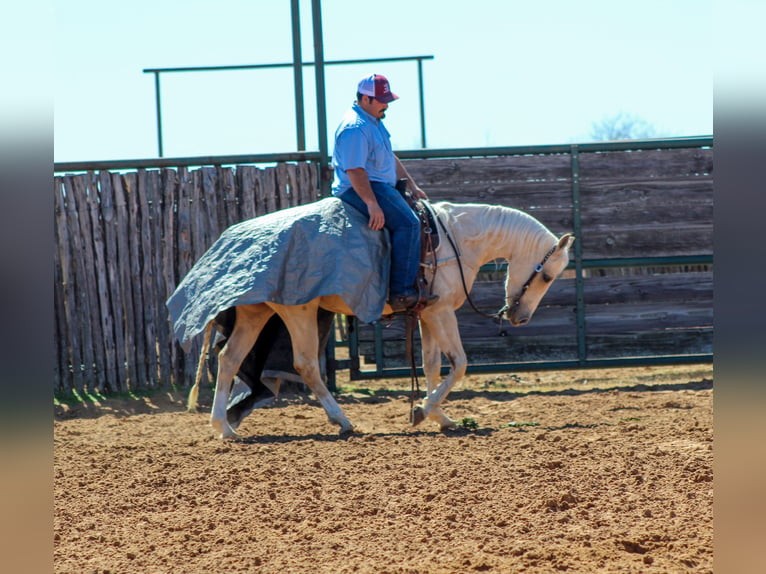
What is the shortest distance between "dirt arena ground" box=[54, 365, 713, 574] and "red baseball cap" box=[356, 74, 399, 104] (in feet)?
8.33

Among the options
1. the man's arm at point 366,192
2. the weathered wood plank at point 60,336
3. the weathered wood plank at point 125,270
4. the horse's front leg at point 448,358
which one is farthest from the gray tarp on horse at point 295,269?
the weathered wood plank at point 60,336

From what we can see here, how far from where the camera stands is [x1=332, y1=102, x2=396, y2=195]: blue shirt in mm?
5859

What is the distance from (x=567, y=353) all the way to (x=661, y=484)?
534 cm

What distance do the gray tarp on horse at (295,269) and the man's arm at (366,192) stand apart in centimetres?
10

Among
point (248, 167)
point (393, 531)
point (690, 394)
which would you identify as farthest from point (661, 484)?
point (248, 167)

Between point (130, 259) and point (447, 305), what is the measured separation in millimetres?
4031

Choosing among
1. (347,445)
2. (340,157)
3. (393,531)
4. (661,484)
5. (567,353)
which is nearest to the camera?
(393,531)

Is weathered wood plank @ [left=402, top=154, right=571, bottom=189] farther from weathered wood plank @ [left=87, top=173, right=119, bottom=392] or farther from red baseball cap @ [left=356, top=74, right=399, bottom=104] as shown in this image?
weathered wood plank @ [left=87, top=173, right=119, bottom=392]

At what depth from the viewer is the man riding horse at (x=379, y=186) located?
5895mm

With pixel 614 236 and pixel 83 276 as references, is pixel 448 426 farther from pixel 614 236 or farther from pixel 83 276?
pixel 83 276

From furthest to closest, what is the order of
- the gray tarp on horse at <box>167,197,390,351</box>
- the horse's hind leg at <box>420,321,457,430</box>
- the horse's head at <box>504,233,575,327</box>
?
1. the horse's hind leg at <box>420,321,457,430</box>
2. the horse's head at <box>504,233,575,327</box>
3. the gray tarp on horse at <box>167,197,390,351</box>

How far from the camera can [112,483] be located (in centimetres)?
457

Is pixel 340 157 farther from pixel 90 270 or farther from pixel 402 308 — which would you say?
pixel 90 270

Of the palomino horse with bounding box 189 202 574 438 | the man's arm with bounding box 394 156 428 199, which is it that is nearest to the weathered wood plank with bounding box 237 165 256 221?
the man's arm with bounding box 394 156 428 199
